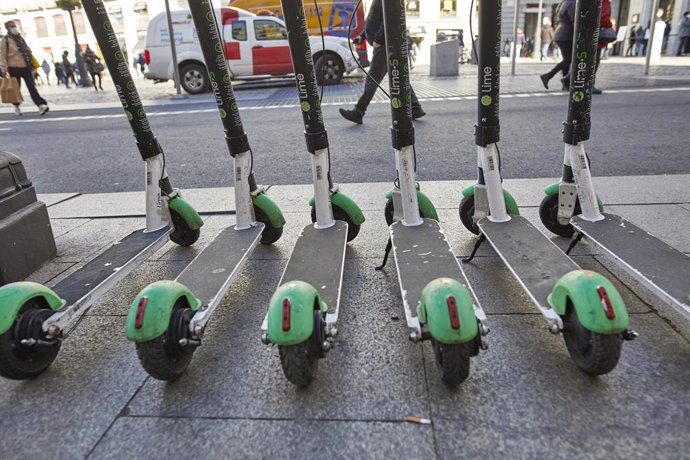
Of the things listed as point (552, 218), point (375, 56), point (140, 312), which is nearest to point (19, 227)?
point (140, 312)

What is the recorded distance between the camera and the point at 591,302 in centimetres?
160

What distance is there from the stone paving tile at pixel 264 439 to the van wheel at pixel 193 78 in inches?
527

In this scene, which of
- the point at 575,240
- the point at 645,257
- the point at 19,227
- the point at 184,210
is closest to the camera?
the point at 645,257

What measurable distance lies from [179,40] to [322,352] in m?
13.8

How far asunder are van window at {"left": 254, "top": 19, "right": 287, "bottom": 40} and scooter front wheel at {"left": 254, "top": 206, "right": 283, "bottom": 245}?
11908 mm

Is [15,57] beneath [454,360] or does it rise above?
above

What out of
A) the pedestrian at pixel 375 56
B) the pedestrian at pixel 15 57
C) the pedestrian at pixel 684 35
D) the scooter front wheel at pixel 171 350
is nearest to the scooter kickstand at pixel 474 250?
the scooter front wheel at pixel 171 350

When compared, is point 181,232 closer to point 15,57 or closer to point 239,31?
point 15,57

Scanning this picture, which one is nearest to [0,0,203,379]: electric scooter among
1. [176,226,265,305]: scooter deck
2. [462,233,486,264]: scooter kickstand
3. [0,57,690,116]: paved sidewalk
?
[176,226,265,305]: scooter deck

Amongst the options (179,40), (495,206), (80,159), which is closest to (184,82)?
(179,40)

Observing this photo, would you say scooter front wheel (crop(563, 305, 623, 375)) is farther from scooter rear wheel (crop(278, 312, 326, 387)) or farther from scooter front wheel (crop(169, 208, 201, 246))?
scooter front wheel (crop(169, 208, 201, 246))

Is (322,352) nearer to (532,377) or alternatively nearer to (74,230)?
(532,377)

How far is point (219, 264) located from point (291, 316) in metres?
0.93

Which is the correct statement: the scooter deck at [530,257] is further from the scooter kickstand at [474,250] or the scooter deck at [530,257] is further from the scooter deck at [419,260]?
the scooter deck at [419,260]
